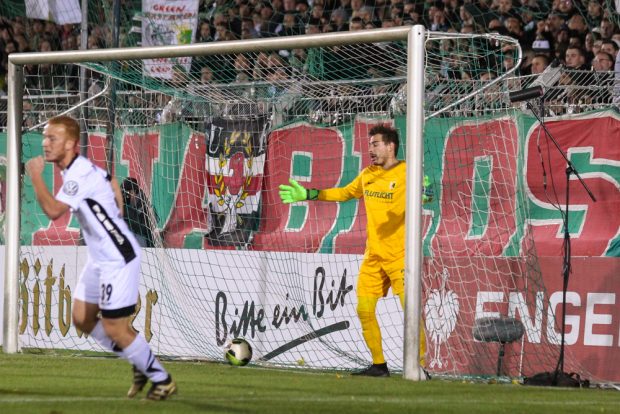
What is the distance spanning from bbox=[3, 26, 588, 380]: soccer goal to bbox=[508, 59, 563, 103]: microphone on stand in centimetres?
45

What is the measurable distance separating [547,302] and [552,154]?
4.56 ft

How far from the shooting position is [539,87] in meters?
10.6

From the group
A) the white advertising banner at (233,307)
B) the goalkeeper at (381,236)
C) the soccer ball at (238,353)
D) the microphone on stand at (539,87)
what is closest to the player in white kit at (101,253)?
the soccer ball at (238,353)

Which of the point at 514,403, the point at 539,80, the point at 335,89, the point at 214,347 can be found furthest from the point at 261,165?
the point at 514,403

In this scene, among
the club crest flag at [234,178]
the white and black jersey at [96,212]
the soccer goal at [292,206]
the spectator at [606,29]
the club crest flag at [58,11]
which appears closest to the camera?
the white and black jersey at [96,212]

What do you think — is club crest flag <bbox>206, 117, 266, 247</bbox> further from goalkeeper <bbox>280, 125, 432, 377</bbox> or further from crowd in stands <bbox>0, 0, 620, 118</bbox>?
goalkeeper <bbox>280, 125, 432, 377</bbox>

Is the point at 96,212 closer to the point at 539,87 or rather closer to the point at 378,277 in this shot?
the point at 378,277

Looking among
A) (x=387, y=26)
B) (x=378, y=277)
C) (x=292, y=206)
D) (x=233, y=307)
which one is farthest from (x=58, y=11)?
(x=378, y=277)

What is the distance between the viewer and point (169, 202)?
14.0m

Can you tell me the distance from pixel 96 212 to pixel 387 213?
3.66 metres

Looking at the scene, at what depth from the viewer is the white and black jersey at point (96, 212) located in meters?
8.02

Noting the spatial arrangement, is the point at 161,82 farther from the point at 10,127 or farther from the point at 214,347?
the point at 214,347

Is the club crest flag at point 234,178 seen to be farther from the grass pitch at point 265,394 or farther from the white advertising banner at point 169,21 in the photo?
the white advertising banner at point 169,21

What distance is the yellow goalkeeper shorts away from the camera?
1102 cm
